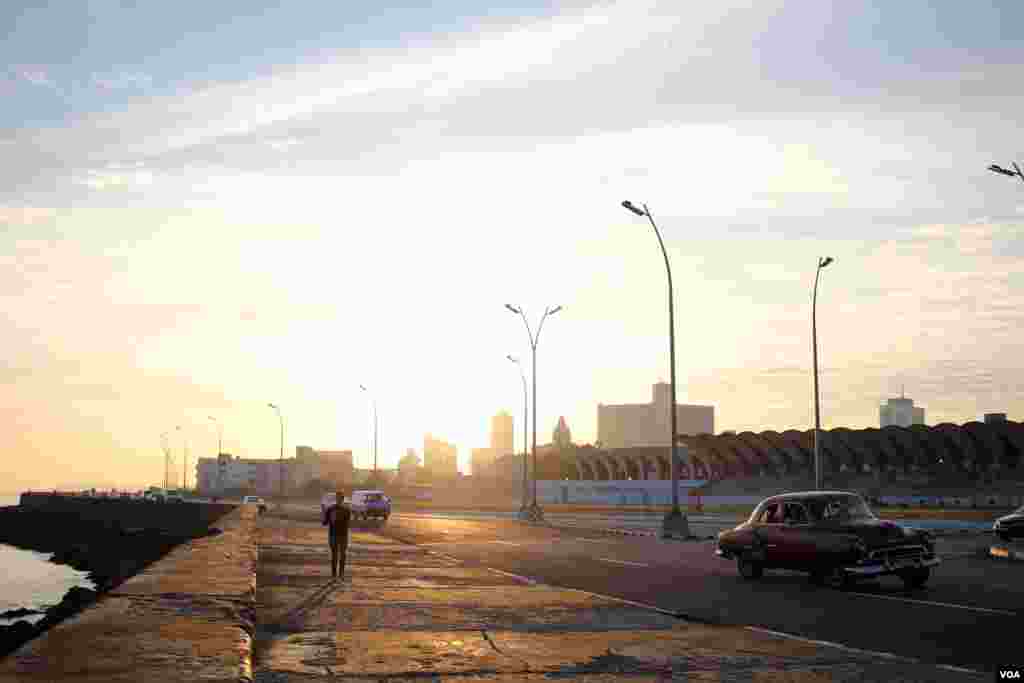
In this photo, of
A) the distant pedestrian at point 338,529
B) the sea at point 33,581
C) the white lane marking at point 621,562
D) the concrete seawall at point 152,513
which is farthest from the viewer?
the concrete seawall at point 152,513

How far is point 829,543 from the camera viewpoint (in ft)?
65.2

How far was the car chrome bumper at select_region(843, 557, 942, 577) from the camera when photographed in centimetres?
1898

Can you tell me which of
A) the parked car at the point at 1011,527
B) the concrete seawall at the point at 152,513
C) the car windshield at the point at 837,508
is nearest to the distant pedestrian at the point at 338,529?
the car windshield at the point at 837,508

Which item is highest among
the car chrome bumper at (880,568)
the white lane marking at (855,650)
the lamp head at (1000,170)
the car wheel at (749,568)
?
the lamp head at (1000,170)

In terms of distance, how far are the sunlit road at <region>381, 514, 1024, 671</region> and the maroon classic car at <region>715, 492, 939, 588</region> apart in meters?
0.37

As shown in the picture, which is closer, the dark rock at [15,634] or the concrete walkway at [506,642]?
the concrete walkway at [506,642]

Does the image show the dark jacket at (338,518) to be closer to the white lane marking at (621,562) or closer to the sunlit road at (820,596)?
the sunlit road at (820,596)

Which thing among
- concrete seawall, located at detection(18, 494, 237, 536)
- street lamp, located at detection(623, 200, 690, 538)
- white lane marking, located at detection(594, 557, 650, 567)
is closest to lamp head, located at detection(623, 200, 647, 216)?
street lamp, located at detection(623, 200, 690, 538)

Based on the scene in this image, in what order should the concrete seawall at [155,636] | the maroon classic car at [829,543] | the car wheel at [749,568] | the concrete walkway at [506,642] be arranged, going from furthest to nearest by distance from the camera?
the car wheel at [749,568] → the maroon classic car at [829,543] → the concrete walkway at [506,642] → the concrete seawall at [155,636]

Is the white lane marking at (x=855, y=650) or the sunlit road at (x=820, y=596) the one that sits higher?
the white lane marking at (x=855, y=650)

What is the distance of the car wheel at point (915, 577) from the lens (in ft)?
63.2

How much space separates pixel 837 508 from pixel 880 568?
6.33 ft

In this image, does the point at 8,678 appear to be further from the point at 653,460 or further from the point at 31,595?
the point at 653,460

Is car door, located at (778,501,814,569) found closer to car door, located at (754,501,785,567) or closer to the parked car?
car door, located at (754,501,785,567)
